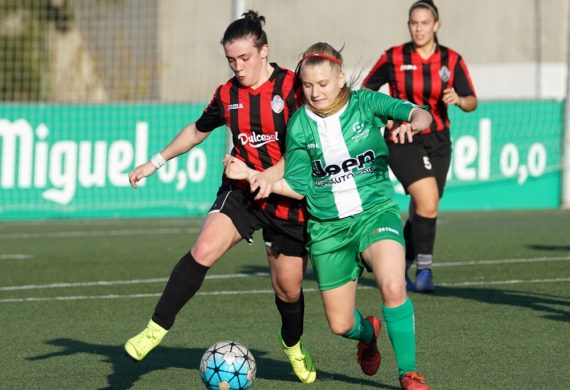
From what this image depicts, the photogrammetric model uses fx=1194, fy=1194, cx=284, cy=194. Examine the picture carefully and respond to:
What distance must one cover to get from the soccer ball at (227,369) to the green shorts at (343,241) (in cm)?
57

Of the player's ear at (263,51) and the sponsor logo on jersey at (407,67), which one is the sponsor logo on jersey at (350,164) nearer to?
the player's ear at (263,51)

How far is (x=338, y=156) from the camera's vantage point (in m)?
5.83

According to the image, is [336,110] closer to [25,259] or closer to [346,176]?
[346,176]

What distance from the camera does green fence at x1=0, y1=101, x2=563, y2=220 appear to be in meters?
15.5

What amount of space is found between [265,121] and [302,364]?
1.27m

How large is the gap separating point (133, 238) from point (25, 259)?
196cm

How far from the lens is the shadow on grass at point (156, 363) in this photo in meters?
6.17

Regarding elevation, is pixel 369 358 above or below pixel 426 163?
below

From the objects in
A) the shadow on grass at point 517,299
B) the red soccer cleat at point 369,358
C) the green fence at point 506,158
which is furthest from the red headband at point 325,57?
the green fence at point 506,158

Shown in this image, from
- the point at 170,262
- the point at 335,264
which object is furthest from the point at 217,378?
the point at 170,262

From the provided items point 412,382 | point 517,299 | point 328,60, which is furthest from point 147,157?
point 412,382

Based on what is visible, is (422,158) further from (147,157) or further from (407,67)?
(147,157)

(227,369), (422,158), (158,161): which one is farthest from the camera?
(422,158)

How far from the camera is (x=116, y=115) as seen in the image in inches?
626
